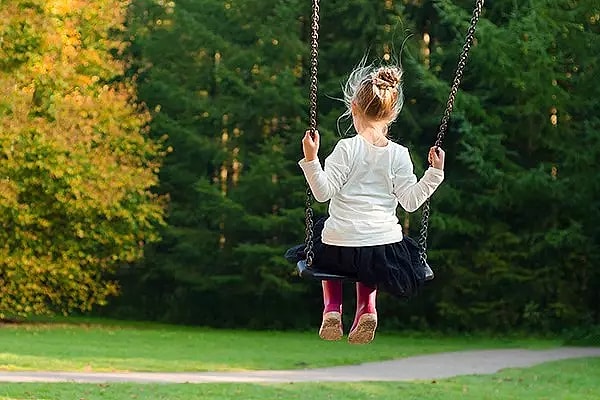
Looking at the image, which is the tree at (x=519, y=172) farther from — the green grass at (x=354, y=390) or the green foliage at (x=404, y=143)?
the green grass at (x=354, y=390)

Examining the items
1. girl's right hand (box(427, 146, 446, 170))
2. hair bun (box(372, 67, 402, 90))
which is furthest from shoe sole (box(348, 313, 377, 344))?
hair bun (box(372, 67, 402, 90))

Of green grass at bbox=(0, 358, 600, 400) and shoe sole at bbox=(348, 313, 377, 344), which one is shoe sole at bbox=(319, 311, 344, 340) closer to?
shoe sole at bbox=(348, 313, 377, 344)

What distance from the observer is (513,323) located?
78.2 feet

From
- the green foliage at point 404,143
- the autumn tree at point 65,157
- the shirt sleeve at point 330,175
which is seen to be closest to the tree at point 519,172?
the green foliage at point 404,143

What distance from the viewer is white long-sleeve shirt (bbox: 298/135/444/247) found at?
5020mm

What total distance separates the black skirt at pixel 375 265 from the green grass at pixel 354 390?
1008 cm

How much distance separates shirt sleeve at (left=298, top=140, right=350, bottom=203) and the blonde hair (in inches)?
6.3

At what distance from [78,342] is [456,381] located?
7.52m

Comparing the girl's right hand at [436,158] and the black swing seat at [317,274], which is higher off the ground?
the girl's right hand at [436,158]

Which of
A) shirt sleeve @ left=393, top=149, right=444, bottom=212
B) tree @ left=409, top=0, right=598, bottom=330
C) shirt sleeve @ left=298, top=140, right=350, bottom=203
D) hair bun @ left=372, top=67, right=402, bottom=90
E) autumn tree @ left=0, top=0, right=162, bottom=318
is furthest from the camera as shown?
autumn tree @ left=0, top=0, right=162, bottom=318

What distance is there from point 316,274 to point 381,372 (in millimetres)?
14242

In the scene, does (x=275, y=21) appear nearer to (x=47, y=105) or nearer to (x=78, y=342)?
(x=47, y=105)

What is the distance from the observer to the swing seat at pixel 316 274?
495 centimetres

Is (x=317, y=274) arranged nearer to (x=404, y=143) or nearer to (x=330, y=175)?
(x=330, y=175)
